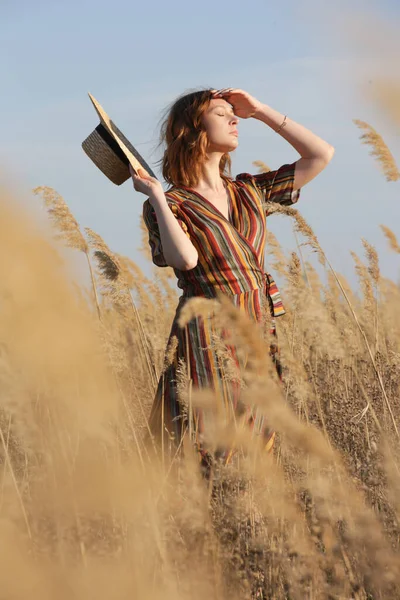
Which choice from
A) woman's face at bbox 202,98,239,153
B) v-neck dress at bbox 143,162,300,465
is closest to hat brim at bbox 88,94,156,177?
v-neck dress at bbox 143,162,300,465

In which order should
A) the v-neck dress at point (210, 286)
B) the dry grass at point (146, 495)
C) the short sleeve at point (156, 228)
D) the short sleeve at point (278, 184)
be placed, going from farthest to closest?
1. the short sleeve at point (278, 184)
2. the short sleeve at point (156, 228)
3. the v-neck dress at point (210, 286)
4. the dry grass at point (146, 495)

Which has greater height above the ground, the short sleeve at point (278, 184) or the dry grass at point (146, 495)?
the short sleeve at point (278, 184)

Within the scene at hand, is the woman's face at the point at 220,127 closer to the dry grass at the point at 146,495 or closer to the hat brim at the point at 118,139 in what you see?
the hat brim at the point at 118,139

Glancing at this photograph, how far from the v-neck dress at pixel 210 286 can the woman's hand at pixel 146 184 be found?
8 cm

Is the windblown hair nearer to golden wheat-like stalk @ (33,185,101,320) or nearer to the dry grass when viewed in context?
golden wheat-like stalk @ (33,185,101,320)

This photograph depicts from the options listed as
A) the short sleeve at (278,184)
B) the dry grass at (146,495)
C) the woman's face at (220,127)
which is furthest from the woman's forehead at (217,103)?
the dry grass at (146,495)

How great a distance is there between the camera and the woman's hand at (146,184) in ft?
7.45

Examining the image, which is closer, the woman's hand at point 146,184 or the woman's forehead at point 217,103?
the woman's hand at point 146,184

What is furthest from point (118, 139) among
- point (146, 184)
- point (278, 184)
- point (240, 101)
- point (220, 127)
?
point (278, 184)

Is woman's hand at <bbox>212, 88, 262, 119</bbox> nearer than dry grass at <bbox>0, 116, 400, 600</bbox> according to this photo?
No

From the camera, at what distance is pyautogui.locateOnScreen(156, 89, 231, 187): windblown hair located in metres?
2.49

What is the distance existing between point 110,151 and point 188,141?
256 millimetres

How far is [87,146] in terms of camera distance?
2561mm

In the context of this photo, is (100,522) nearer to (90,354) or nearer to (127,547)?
(127,547)
